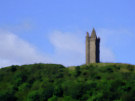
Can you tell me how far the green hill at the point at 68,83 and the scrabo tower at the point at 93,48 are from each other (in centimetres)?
2249

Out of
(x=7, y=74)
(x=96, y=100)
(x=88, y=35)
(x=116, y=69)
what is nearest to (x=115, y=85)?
(x=96, y=100)

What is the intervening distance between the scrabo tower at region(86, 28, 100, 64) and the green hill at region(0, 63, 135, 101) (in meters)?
22.5

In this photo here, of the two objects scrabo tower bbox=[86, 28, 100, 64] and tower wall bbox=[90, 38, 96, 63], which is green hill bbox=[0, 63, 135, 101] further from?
tower wall bbox=[90, 38, 96, 63]

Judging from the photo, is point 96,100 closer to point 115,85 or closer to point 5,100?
point 115,85

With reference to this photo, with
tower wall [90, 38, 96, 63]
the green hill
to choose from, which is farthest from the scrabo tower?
the green hill

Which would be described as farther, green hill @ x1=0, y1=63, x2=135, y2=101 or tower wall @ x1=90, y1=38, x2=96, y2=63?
tower wall @ x1=90, y1=38, x2=96, y2=63

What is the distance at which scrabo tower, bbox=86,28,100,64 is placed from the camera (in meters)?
118

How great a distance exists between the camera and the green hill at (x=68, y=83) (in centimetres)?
6972

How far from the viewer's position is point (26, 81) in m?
87.1

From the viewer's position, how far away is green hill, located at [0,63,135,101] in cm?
6972

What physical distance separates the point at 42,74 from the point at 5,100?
66.7 ft

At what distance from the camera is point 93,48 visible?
11944 cm

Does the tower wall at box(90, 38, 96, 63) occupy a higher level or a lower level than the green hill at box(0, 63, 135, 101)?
higher

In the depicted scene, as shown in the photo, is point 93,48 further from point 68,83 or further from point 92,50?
point 68,83
